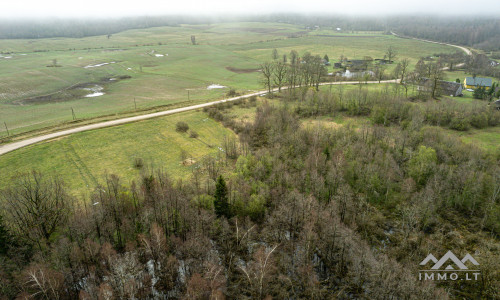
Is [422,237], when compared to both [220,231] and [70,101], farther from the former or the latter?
[70,101]

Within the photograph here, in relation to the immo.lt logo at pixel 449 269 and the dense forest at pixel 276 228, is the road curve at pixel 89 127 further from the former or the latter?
the immo.lt logo at pixel 449 269

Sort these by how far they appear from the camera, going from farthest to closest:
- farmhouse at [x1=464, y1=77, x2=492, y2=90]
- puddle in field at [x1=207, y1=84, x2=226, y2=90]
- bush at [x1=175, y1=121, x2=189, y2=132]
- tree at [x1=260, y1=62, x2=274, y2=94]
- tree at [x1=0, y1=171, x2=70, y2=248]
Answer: puddle in field at [x1=207, y1=84, x2=226, y2=90] → tree at [x1=260, y1=62, x2=274, y2=94] → farmhouse at [x1=464, y1=77, x2=492, y2=90] → bush at [x1=175, y1=121, x2=189, y2=132] → tree at [x1=0, y1=171, x2=70, y2=248]

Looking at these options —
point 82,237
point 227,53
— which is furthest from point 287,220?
point 227,53

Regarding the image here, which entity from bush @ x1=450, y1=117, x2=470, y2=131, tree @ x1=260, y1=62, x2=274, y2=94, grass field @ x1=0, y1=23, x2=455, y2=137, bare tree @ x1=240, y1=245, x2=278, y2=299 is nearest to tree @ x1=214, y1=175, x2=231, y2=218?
bare tree @ x1=240, y1=245, x2=278, y2=299

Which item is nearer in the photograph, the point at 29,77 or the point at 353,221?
the point at 353,221

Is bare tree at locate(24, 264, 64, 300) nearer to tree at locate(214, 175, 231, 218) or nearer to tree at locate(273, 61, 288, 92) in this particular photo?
tree at locate(214, 175, 231, 218)

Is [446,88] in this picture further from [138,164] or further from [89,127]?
[89,127]

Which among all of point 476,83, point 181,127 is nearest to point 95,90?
point 181,127
